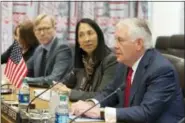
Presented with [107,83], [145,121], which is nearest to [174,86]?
[145,121]

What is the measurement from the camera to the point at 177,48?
4.91 metres

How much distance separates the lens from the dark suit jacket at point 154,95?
199 centimetres

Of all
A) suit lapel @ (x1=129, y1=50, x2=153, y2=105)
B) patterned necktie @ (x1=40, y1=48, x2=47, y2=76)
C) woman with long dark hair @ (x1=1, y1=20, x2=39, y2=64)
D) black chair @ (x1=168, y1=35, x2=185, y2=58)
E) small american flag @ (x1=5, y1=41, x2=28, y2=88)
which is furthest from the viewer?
black chair @ (x1=168, y1=35, x2=185, y2=58)

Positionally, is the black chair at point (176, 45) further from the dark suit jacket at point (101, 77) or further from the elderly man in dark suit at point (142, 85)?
the elderly man in dark suit at point (142, 85)

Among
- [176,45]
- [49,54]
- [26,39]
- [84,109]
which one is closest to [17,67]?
[84,109]

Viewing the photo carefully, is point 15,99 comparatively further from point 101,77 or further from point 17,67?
point 101,77

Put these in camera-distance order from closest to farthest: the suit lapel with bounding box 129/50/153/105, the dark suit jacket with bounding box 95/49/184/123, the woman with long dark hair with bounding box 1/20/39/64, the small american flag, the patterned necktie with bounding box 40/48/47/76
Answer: the dark suit jacket with bounding box 95/49/184/123 → the suit lapel with bounding box 129/50/153/105 → the small american flag → the patterned necktie with bounding box 40/48/47/76 → the woman with long dark hair with bounding box 1/20/39/64

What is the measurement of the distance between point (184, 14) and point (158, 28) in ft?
1.34

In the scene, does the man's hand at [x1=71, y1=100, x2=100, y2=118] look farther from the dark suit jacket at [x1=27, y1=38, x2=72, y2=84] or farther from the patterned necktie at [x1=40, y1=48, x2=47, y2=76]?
the patterned necktie at [x1=40, y1=48, x2=47, y2=76]

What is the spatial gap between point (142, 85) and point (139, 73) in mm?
78

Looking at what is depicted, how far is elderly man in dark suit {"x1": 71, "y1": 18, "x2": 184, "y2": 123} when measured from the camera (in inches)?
78.6

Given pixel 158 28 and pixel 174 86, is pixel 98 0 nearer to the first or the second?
pixel 158 28

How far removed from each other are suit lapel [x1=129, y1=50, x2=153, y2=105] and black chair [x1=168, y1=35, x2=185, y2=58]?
2.76 m

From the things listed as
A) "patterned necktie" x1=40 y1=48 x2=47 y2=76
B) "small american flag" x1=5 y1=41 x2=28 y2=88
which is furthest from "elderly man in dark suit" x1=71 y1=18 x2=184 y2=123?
"patterned necktie" x1=40 y1=48 x2=47 y2=76
